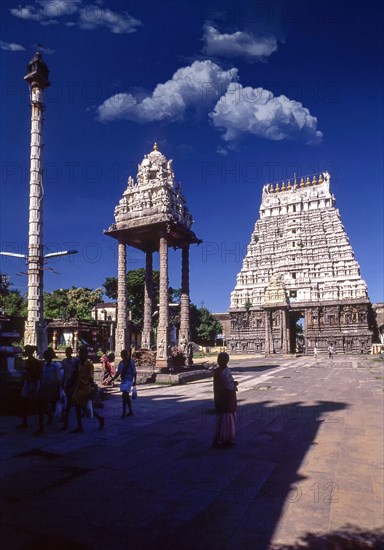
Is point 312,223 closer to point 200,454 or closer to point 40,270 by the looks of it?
point 40,270

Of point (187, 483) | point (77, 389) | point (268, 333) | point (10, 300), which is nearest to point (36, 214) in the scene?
point (77, 389)

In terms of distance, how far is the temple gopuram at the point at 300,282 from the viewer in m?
50.1

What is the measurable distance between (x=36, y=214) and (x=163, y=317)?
8718 millimetres

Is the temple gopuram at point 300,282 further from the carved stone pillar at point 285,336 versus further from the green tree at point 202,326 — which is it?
the green tree at point 202,326

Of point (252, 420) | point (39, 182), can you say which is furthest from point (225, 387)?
point (39, 182)

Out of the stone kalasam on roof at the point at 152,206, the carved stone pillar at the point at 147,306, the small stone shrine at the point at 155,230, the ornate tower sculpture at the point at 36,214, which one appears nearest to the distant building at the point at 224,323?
the carved stone pillar at the point at 147,306

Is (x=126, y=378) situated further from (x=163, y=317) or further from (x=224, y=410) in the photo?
(x=163, y=317)

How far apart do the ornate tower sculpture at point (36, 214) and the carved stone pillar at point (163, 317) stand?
225 inches

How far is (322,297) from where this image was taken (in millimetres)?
54156

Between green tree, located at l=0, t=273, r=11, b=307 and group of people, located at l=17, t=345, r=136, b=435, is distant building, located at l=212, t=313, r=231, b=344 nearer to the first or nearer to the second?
green tree, located at l=0, t=273, r=11, b=307

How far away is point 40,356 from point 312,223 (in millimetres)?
50915

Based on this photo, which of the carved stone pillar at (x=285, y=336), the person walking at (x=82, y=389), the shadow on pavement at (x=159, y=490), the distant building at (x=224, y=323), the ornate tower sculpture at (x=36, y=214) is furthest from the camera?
the distant building at (x=224, y=323)

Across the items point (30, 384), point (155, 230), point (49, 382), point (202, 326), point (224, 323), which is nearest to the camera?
point (30, 384)

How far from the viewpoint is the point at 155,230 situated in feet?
67.4
